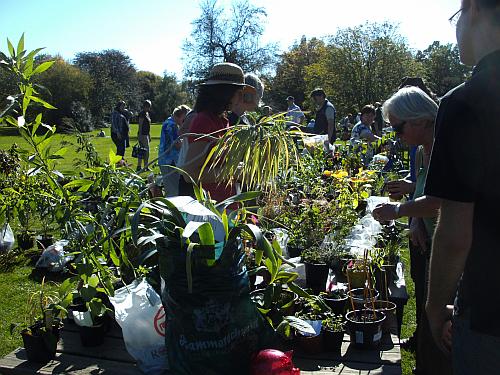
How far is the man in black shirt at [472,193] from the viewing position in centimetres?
118

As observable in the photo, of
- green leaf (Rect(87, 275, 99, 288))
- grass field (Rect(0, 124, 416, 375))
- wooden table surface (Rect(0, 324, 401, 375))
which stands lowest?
grass field (Rect(0, 124, 416, 375))

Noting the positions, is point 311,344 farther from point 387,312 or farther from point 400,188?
point 400,188

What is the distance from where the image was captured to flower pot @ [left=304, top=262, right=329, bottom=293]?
2.93 m

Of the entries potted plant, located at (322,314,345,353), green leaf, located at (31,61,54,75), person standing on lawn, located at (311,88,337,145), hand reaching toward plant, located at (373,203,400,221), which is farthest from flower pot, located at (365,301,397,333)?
person standing on lawn, located at (311,88,337,145)

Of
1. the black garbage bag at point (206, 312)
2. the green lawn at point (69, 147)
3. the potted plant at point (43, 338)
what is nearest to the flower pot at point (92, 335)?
the potted plant at point (43, 338)

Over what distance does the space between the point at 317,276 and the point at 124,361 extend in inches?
49.4

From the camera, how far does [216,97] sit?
2.89 meters

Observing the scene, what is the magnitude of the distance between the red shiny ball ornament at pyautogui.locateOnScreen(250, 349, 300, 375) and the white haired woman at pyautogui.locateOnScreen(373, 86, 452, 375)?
91 centimetres

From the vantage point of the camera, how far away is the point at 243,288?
180 centimetres

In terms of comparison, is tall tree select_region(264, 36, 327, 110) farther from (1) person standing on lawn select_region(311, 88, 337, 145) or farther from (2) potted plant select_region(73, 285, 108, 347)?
(2) potted plant select_region(73, 285, 108, 347)

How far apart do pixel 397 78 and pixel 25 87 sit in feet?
80.5

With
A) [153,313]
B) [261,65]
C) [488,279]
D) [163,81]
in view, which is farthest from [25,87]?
[163,81]

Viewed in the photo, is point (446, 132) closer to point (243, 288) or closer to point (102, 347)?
point (243, 288)

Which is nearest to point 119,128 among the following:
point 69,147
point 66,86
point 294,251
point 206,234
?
point 69,147
